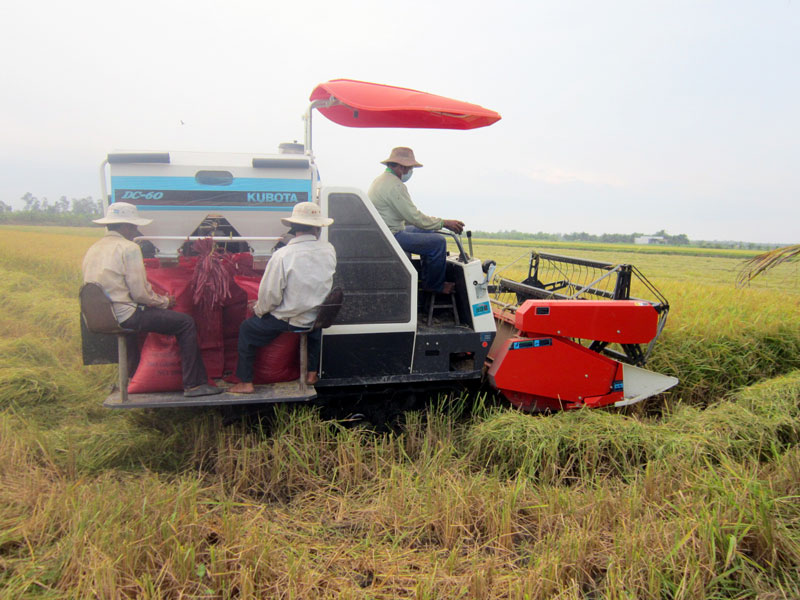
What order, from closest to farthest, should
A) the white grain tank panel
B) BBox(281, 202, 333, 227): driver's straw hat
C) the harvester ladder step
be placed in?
1. BBox(281, 202, 333, 227): driver's straw hat
2. the harvester ladder step
3. the white grain tank panel

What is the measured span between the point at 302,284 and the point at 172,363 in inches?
42.4

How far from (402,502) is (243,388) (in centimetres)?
138

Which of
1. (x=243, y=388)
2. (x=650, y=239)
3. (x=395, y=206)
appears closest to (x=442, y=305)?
(x=395, y=206)

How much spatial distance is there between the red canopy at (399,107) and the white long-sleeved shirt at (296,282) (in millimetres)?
1140

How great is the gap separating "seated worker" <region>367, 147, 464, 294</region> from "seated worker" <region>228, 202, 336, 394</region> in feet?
2.39

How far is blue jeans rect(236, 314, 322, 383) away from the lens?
11.9 feet

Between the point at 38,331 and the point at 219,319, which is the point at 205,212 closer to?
the point at 219,319

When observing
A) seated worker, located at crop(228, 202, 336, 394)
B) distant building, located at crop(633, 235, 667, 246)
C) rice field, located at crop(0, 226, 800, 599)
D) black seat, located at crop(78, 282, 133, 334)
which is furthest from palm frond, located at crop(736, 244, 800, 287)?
distant building, located at crop(633, 235, 667, 246)

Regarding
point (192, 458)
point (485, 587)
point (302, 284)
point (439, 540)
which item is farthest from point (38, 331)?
point (485, 587)

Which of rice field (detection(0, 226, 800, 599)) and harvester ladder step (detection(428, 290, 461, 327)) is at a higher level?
harvester ladder step (detection(428, 290, 461, 327))

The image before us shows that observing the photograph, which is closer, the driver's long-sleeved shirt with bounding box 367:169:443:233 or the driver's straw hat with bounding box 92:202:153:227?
the driver's straw hat with bounding box 92:202:153:227

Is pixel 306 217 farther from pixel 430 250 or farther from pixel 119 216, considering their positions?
pixel 119 216

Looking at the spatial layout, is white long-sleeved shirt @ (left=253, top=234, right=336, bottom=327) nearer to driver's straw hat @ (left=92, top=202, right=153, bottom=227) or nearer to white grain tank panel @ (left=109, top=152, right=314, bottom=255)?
driver's straw hat @ (left=92, top=202, right=153, bottom=227)

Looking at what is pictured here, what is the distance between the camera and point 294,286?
139 inches
